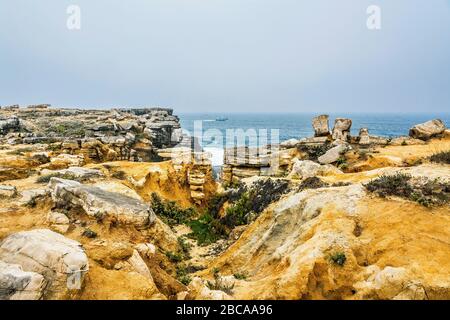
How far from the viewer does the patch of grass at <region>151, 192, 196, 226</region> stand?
21.6 m

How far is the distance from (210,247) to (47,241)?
10.1 meters

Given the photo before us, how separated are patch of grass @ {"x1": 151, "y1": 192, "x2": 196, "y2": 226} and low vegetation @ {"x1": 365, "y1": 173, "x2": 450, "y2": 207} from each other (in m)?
13.3

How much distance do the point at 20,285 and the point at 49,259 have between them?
3.01ft

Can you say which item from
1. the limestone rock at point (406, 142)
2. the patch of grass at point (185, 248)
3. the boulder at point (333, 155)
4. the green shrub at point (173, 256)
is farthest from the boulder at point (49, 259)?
the limestone rock at point (406, 142)

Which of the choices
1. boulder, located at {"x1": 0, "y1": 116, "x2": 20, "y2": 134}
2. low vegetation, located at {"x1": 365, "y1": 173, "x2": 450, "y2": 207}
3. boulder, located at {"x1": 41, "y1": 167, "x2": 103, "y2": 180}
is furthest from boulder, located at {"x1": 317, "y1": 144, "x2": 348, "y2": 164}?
boulder, located at {"x1": 0, "y1": 116, "x2": 20, "y2": 134}

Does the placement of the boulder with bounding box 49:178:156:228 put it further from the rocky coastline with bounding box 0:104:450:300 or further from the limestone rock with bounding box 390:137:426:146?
the limestone rock with bounding box 390:137:426:146

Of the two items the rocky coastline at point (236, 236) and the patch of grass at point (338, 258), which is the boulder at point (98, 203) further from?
the patch of grass at point (338, 258)

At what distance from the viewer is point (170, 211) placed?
22.2 meters

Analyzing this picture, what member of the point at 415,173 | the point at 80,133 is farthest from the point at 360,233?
the point at 80,133

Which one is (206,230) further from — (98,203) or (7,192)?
(7,192)

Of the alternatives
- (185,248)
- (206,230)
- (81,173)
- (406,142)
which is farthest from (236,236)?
(406,142)

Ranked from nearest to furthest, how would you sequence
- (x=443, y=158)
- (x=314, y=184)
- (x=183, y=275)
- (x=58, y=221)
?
(x=58, y=221), (x=183, y=275), (x=443, y=158), (x=314, y=184)

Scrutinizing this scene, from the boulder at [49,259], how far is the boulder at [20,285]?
0.11m

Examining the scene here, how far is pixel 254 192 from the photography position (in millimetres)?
19781
